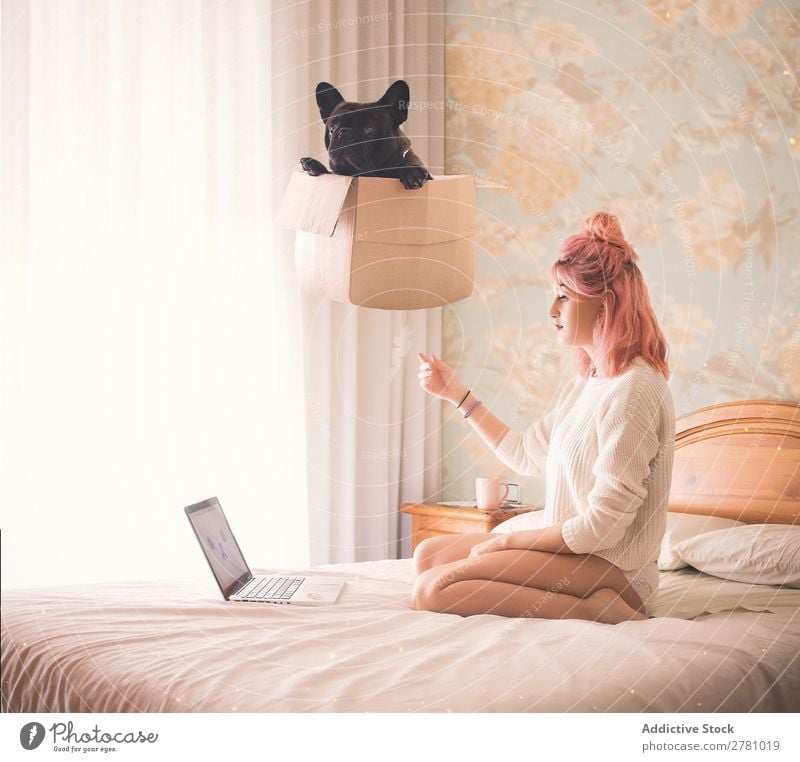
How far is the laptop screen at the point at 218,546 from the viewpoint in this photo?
5.59 ft

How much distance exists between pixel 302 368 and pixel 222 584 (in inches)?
48.7

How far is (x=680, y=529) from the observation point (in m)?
2.16

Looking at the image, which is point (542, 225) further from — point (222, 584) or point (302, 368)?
point (222, 584)

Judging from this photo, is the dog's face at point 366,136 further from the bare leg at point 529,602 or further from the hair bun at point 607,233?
the bare leg at point 529,602

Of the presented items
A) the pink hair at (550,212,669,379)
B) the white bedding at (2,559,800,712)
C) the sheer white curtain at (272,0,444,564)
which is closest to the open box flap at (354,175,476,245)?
the pink hair at (550,212,669,379)

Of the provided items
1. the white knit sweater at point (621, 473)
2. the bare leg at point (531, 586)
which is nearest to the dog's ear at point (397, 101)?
the white knit sweater at point (621, 473)

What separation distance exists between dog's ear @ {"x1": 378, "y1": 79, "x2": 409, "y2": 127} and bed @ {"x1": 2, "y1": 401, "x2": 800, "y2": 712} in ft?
2.98

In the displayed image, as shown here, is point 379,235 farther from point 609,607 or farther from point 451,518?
point 451,518

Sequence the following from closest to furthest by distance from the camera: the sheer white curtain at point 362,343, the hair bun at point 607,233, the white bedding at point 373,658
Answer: the white bedding at point 373,658
the hair bun at point 607,233
the sheer white curtain at point 362,343

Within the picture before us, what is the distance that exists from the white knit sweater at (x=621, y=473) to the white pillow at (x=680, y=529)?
1.37 ft

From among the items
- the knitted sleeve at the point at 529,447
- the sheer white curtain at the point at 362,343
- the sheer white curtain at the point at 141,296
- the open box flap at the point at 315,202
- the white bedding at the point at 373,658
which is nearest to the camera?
the white bedding at the point at 373,658

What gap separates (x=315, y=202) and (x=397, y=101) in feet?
0.87
